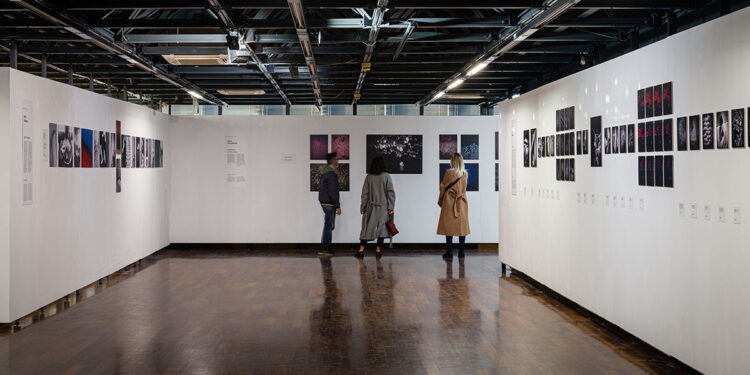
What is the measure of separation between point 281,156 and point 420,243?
356 centimetres

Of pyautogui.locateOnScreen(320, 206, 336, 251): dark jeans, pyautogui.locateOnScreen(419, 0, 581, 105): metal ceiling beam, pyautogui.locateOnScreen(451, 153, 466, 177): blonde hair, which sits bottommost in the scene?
pyautogui.locateOnScreen(320, 206, 336, 251): dark jeans

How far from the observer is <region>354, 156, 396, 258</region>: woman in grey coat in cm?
1301

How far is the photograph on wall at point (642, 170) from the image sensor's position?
6.29m

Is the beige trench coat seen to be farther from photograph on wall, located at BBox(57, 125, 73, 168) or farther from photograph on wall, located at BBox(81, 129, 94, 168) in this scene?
photograph on wall, located at BBox(57, 125, 73, 168)

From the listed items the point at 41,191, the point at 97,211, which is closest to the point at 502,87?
the point at 97,211

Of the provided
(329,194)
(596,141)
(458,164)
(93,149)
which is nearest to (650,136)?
(596,141)

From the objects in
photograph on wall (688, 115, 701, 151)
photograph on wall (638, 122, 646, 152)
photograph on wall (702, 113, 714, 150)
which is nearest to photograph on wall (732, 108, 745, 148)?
photograph on wall (702, 113, 714, 150)

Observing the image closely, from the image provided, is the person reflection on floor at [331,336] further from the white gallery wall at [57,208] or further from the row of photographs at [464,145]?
the row of photographs at [464,145]

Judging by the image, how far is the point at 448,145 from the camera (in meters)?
14.8

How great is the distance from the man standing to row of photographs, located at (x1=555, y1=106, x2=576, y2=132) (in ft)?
17.3

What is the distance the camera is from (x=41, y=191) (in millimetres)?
7867

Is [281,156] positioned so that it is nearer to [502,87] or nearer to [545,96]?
[502,87]

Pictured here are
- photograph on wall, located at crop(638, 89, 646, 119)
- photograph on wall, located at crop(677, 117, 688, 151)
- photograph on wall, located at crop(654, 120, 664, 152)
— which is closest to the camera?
photograph on wall, located at crop(677, 117, 688, 151)

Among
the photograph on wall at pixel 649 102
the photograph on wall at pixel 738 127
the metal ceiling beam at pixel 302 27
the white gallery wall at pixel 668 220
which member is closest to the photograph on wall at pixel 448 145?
the metal ceiling beam at pixel 302 27
